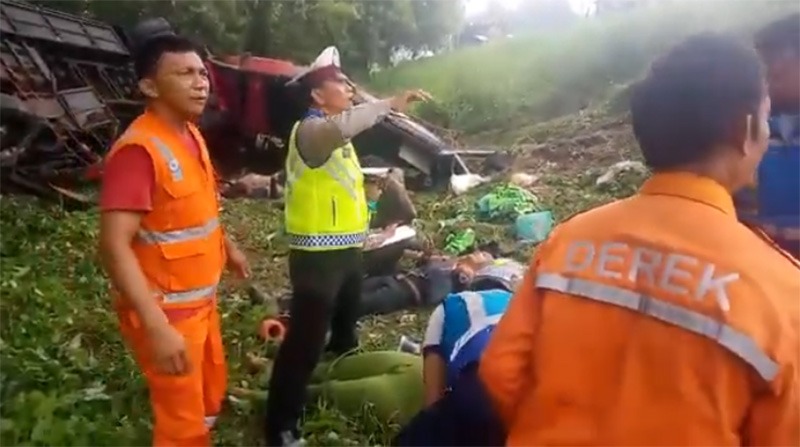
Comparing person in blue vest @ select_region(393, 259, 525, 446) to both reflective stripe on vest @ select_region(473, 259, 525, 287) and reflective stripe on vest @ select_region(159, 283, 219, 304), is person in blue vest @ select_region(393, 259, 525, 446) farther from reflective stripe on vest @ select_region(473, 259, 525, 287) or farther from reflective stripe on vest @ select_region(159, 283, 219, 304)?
reflective stripe on vest @ select_region(159, 283, 219, 304)

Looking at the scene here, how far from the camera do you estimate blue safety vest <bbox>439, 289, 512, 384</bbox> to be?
0.90 metres

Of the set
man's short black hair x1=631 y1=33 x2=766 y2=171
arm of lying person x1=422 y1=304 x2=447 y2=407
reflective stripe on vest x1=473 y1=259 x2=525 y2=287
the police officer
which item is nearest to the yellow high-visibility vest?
the police officer

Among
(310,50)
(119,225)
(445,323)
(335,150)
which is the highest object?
(310,50)

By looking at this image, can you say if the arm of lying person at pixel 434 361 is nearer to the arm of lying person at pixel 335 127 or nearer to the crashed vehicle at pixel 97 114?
the arm of lying person at pixel 335 127

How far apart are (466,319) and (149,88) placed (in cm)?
60

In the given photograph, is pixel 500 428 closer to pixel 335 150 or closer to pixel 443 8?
pixel 335 150

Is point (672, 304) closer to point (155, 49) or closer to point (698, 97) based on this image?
point (698, 97)

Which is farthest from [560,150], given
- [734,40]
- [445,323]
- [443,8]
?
[734,40]

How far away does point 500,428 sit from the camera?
0.73 m

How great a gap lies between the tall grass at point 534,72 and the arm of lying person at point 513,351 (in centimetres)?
131

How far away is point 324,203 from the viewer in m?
1.60

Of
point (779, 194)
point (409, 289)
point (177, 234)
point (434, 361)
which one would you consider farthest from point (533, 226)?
point (434, 361)

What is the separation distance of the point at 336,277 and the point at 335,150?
0.21m

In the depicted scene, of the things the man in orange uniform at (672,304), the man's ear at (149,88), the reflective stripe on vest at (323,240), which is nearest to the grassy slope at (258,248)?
the reflective stripe on vest at (323,240)
